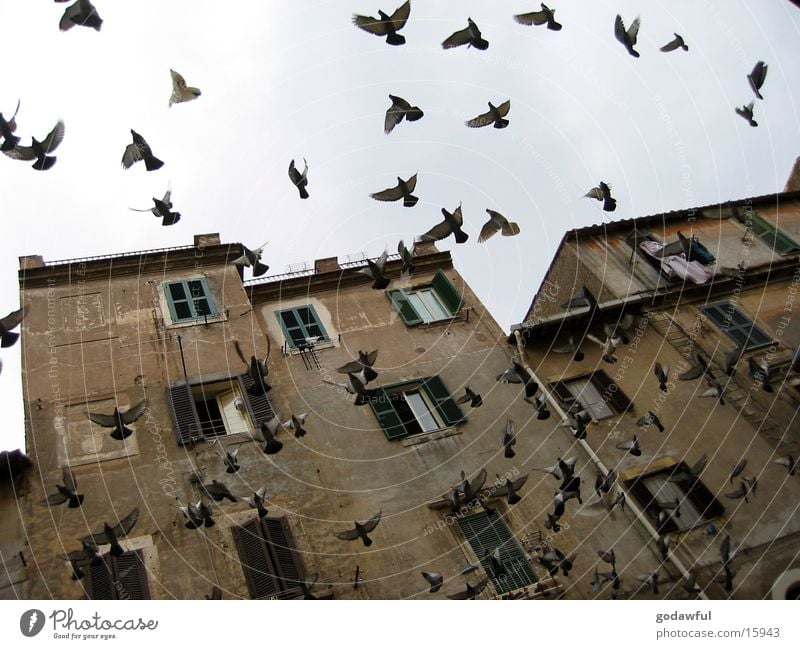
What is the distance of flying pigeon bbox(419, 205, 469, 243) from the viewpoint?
46.9ft

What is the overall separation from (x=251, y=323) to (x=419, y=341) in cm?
318

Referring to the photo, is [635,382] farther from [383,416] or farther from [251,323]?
[251,323]

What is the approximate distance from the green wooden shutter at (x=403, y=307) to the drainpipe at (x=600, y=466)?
202 cm

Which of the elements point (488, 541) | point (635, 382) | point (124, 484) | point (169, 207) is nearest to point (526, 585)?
point (488, 541)

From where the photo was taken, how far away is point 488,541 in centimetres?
1381

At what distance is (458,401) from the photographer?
1507 centimetres

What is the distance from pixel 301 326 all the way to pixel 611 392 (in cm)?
591

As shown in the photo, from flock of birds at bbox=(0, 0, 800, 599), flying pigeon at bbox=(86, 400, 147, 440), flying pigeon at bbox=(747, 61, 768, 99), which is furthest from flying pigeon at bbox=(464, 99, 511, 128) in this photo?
flying pigeon at bbox=(86, 400, 147, 440)

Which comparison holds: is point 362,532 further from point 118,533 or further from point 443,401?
point 443,401

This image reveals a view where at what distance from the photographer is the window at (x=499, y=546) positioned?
13.3 metres

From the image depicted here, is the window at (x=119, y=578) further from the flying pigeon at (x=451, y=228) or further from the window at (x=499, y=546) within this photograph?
the flying pigeon at (x=451, y=228)

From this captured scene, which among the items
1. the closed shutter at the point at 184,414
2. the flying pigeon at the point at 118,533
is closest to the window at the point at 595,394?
the closed shutter at the point at 184,414

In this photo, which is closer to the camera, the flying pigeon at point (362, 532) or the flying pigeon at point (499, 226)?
the flying pigeon at point (362, 532)

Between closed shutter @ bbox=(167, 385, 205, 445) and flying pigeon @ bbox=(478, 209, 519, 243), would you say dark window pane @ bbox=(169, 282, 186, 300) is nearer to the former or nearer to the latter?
closed shutter @ bbox=(167, 385, 205, 445)
